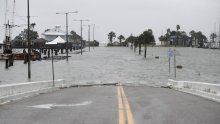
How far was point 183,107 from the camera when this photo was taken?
14.2 meters

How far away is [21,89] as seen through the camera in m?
18.6

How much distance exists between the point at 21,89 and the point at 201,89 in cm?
848

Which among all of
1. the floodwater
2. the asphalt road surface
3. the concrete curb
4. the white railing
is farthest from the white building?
the asphalt road surface

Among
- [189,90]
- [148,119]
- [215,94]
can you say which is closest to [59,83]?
[189,90]

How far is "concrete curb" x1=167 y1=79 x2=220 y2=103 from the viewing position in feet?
58.3

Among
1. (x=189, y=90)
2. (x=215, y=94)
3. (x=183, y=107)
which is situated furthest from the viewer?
(x=189, y=90)

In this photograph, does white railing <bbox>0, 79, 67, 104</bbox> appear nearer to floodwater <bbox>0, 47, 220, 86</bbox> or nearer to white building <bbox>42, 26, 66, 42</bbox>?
floodwater <bbox>0, 47, 220, 86</bbox>

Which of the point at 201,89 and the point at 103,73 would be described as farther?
the point at 103,73

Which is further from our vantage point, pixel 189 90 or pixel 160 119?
pixel 189 90

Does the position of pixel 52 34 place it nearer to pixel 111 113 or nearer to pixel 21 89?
pixel 21 89

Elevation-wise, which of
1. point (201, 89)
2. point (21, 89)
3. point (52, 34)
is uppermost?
point (52, 34)

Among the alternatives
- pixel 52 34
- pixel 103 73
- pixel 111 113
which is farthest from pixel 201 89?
pixel 52 34

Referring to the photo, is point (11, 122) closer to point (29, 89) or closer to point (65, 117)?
point (65, 117)

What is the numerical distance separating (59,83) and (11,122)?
51.5 feet
